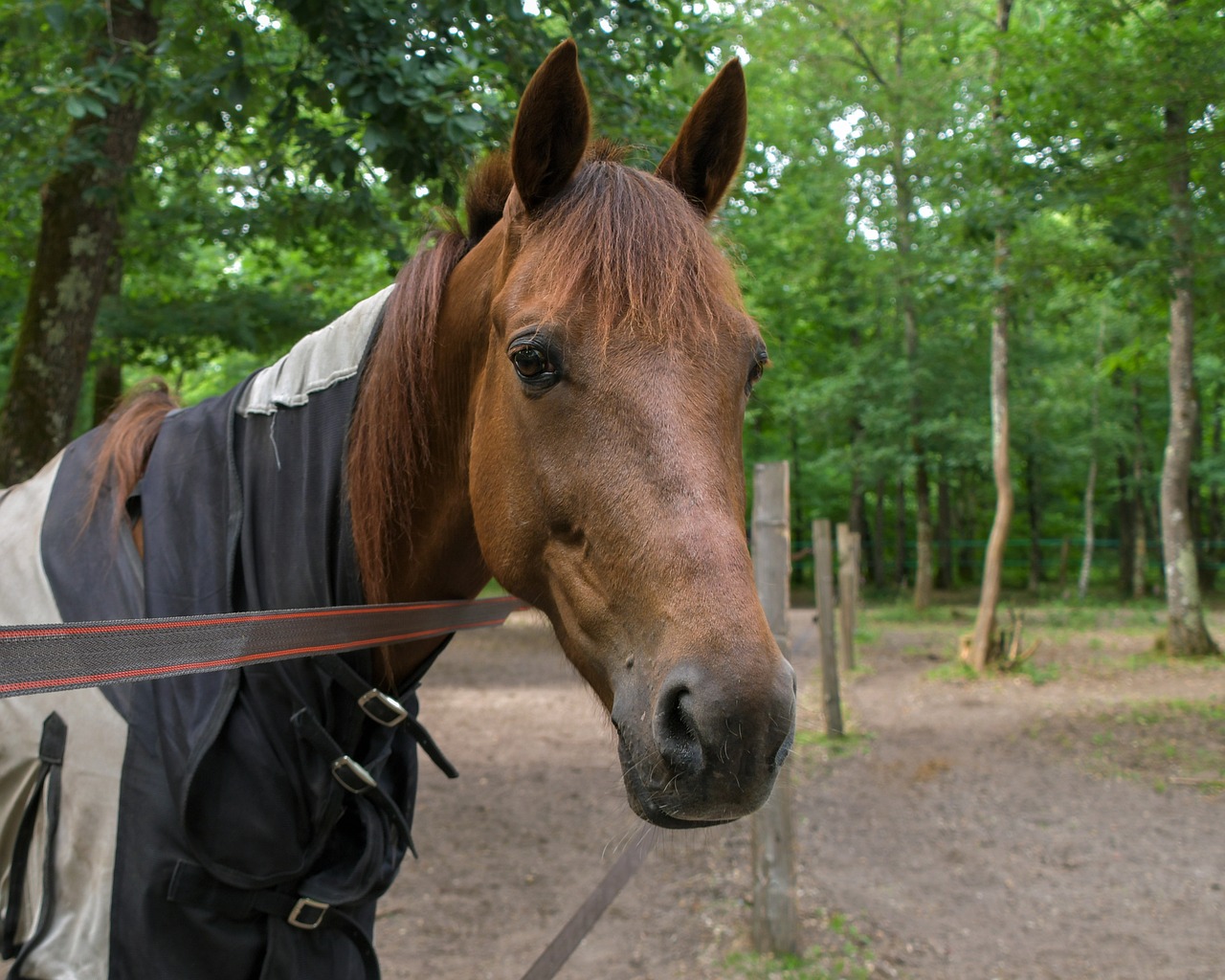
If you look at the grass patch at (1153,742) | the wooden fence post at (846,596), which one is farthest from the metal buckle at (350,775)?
the wooden fence post at (846,596)

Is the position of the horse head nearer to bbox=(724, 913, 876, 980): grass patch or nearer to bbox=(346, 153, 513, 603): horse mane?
bbox=(346, 153, 513, 603): horse mane

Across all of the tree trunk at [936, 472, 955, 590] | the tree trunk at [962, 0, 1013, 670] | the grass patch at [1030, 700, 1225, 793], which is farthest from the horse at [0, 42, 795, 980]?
the tree trunk at [936, 472, 955, 590]

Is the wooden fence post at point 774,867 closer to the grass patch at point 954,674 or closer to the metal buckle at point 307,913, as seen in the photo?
the metal buckle at point 307,913

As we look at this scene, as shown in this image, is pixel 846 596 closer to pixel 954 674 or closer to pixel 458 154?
pixel 954 674

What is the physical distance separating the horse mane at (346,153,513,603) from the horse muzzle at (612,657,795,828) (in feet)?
2.43

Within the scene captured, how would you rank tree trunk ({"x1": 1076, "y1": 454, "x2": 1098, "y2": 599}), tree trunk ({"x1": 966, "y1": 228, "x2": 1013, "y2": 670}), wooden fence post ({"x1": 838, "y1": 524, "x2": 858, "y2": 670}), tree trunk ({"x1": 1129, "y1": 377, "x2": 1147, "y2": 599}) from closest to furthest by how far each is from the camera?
tree trunk ({"x1": 966, "y1": 228, "x2": 1013, "y2": 670}) → wooden fence post ({"x1": 838, "y1": 524, "x2": 858, "y2": 670}) → tree trunk ({"x1": 1076, "y1": 454, "x2": 1098, "y2": 599}) → tree trunk ({"x1": 1129, "y1": 377, "x2": 1147, "y2": 599})

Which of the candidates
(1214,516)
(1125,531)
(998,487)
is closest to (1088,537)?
(1125,531)

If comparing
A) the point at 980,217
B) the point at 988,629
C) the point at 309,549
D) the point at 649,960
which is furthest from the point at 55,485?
the point at 988,629

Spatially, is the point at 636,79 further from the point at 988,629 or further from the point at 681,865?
the point at 988,629

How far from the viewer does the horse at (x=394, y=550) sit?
1.32 meters

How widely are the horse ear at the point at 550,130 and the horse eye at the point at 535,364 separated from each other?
1.22 feet

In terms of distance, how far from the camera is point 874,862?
535cm

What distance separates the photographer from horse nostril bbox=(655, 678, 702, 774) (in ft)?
3.88

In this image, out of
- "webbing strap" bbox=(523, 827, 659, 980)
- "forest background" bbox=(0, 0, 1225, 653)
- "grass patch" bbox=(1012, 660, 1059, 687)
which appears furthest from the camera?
"grass patch" bbox=(1012, 660, 1059, 687)
